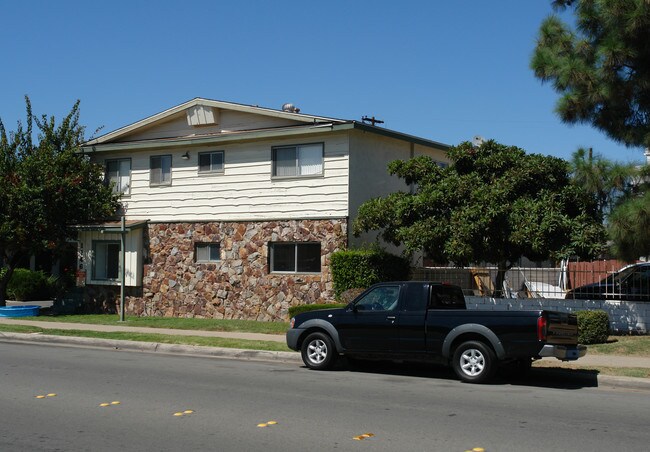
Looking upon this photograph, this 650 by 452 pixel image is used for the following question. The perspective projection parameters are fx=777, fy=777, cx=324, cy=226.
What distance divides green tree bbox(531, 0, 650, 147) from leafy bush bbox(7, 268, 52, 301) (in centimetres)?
2368

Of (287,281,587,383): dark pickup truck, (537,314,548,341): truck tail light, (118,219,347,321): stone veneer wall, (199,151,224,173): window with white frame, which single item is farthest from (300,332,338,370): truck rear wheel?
(199,151,224,173): window with white frame

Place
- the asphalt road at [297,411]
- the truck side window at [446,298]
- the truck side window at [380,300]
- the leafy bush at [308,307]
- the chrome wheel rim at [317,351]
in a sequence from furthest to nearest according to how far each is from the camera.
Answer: the leafy bush at [308,307] → the chrome wheel rim at [317,351] → the truck side window at [380,300] → the truck side window at [446,298] → the asphalt road at [297,411]

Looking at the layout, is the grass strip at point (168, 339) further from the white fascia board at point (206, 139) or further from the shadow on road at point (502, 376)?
the white fascia board at point (206, 139)

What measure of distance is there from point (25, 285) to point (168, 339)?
1658 centimetres

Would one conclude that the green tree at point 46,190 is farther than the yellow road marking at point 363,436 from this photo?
Yes

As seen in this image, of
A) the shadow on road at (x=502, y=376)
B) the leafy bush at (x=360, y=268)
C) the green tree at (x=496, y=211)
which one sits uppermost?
the green tree at (x=496, y=211)

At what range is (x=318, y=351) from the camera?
13.7 meters

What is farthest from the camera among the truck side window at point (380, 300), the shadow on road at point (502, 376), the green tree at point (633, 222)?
the green tree at point (633, 222)

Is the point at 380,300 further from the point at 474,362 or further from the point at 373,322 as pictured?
the point at 474,362

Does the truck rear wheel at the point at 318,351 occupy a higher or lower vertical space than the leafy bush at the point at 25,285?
lower

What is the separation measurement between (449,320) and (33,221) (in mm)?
16441

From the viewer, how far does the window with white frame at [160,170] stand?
25.0m

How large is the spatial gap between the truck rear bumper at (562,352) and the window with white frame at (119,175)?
17.4m

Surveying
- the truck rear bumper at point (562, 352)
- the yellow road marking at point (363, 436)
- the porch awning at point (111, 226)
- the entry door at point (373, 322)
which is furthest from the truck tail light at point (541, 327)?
the porch awning at point (111, 226)
